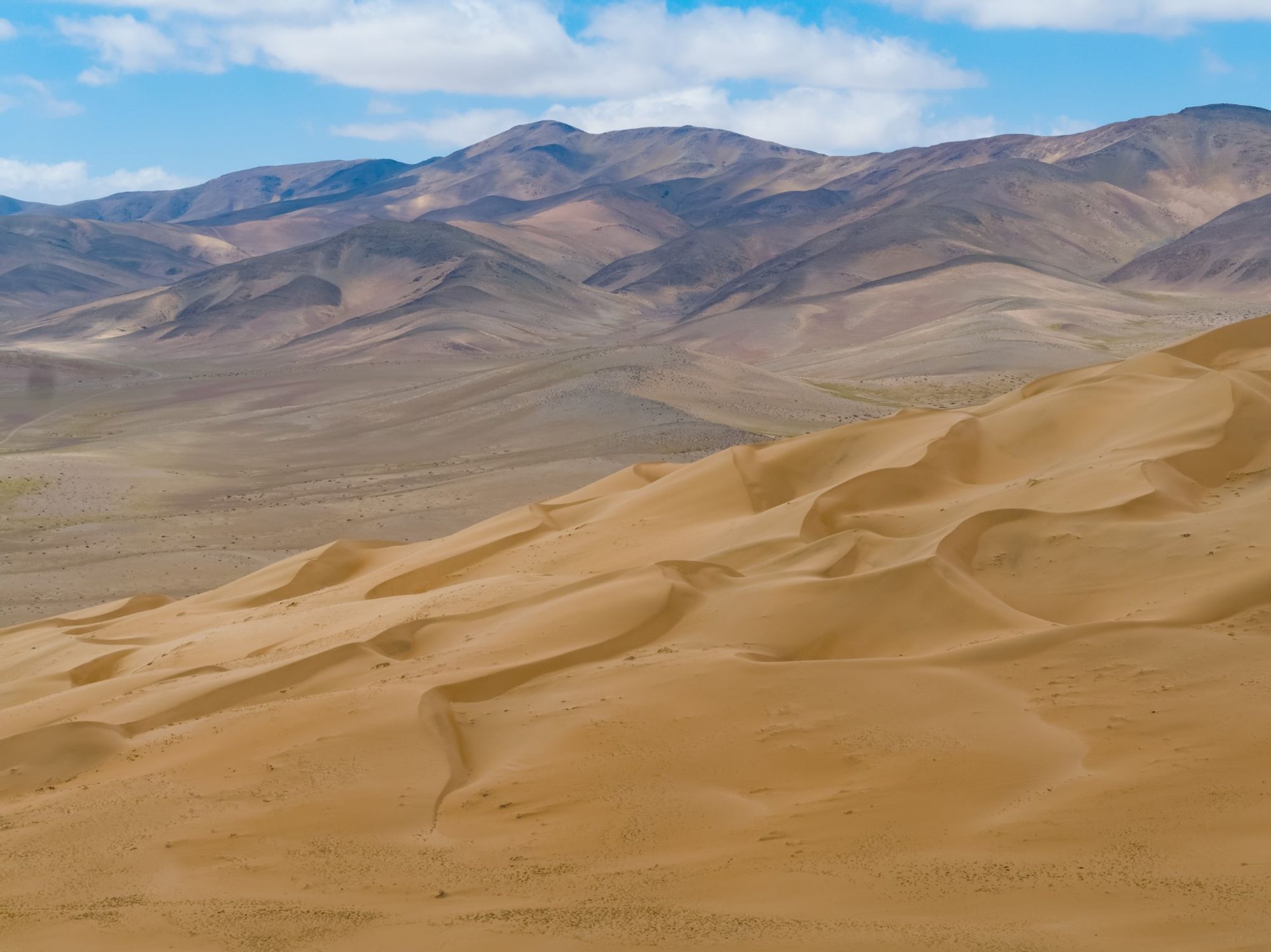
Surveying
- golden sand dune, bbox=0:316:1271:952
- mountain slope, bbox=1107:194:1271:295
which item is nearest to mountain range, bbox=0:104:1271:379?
mountain slope, bbox=1107:194:1271:295

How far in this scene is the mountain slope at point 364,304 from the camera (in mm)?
70812

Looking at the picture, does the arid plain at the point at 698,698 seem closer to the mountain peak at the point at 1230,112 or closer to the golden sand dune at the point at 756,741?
the golden sand dune at the point at 756,741

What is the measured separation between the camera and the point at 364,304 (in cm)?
8419

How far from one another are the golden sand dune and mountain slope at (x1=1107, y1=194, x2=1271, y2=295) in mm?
68795

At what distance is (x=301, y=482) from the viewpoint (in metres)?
27.2

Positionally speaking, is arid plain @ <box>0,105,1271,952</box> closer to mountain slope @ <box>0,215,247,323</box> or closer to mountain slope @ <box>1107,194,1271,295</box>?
mountain slope @ <box>1107,194,1271,295</box>

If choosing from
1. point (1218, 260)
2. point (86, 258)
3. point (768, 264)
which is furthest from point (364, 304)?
point (1218, 260)

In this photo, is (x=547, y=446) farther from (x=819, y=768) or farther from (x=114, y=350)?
(x=114, y=350)

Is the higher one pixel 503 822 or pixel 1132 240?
pixel 1132 240

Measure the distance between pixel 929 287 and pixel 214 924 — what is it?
6855 cm

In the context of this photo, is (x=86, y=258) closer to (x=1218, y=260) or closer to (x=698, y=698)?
(x=1218, y=260)

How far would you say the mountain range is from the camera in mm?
63969

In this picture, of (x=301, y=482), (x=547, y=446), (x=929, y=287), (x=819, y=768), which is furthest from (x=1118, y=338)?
(x=819, y=768)

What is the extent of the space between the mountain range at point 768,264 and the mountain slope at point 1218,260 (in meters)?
0.20
